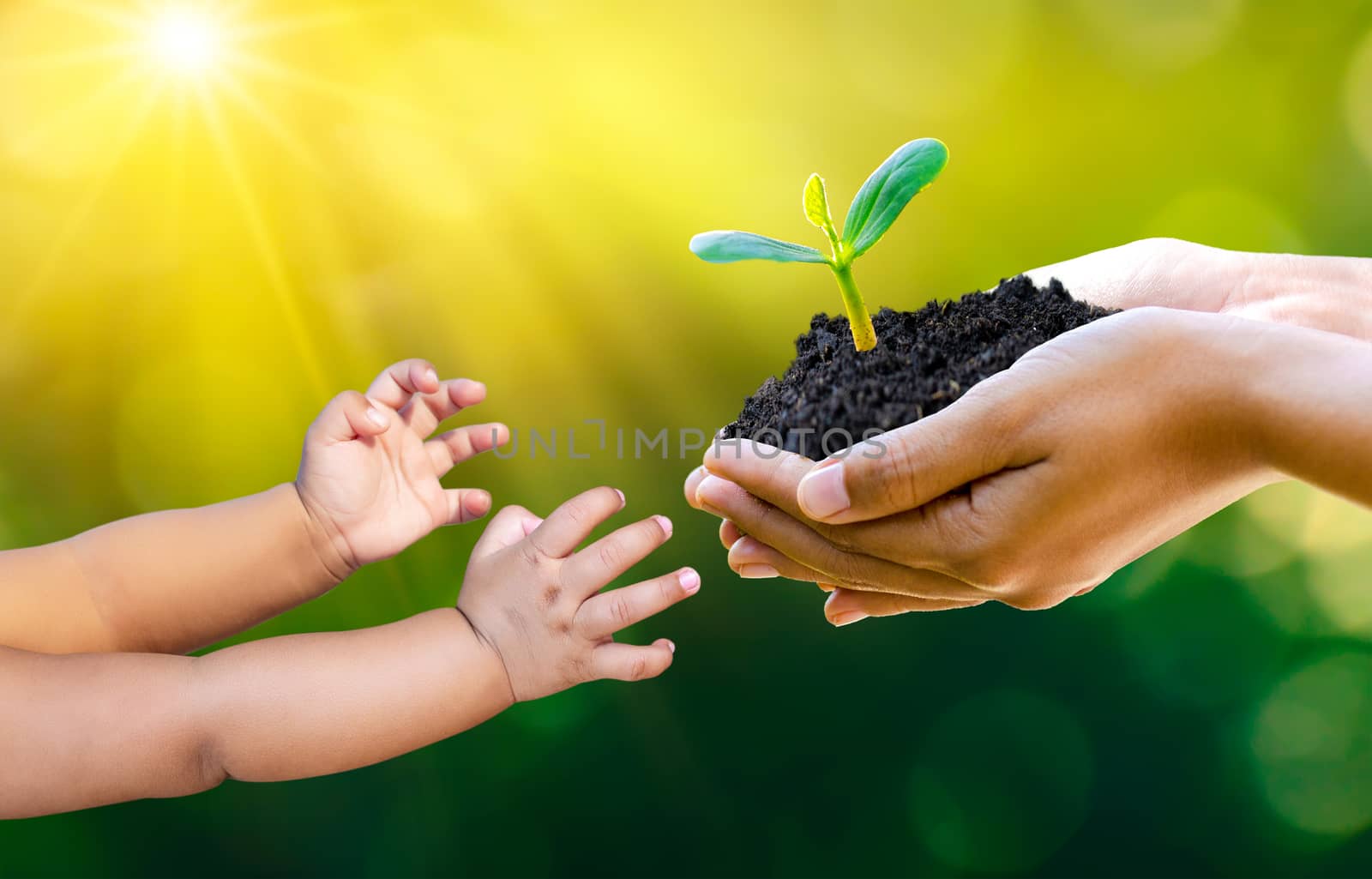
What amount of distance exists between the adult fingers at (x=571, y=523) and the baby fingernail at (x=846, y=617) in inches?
19.7

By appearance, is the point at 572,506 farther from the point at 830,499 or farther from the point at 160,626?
the point at 160,626

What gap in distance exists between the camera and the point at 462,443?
2.10m

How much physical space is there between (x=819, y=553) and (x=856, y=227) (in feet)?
1.84

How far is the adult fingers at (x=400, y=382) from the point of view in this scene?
1927 mm

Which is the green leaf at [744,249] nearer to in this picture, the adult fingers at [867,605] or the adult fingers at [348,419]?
the adult fingers at [867,605]

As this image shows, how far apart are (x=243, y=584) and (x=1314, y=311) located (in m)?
2.34

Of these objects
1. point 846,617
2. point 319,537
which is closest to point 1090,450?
point 846,617

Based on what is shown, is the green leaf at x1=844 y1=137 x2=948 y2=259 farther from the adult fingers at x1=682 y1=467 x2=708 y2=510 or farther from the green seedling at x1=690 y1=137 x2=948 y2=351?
the adult fingers at x1=682 y1=467 x2=708 y2=510

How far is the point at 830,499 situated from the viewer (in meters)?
1.16

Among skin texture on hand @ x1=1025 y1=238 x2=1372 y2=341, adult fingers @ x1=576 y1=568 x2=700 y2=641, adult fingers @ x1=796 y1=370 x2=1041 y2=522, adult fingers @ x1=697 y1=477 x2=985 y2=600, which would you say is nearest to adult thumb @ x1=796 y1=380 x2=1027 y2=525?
adult fingers @ x1=796 y1=370 x2=1041 y2=522

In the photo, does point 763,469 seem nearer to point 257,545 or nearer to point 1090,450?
point 1090,450

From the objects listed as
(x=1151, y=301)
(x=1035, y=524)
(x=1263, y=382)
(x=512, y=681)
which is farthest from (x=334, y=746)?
(x=1151, y=301)

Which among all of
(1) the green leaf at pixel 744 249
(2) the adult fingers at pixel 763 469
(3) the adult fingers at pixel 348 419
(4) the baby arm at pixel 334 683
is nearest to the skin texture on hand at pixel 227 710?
(4) the baby arm at pixel 334 683

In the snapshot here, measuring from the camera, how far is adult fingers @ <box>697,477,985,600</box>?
139cm
